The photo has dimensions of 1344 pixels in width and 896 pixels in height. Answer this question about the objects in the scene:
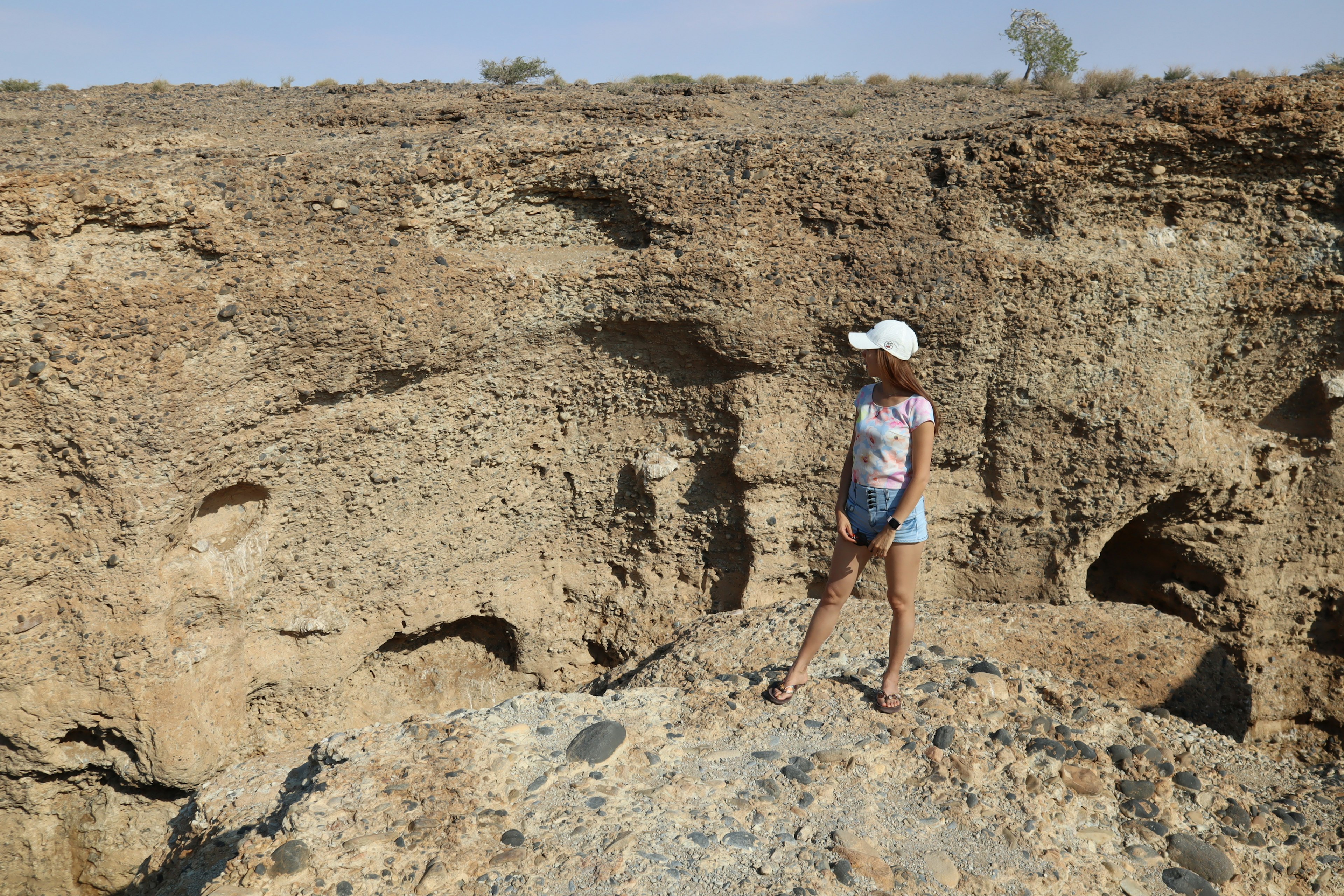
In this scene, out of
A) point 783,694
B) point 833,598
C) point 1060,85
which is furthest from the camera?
point 1060,85

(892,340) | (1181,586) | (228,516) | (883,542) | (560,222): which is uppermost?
(560,222)

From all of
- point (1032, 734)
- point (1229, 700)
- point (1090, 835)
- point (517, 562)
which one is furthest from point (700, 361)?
point (1229, 700)

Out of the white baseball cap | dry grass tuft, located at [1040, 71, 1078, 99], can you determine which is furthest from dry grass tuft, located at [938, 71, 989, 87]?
the white baseball cap

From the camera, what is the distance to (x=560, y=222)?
4.80 meters

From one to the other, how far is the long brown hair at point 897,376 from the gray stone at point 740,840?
148 cm

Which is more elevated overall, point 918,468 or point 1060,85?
point 1060,85

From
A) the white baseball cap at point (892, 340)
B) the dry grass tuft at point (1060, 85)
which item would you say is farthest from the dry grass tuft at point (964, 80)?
the white baseball cap at point (892, 340)

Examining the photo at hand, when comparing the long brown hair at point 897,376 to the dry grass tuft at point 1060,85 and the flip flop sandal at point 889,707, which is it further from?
the dry grass tuft at point 1060,85

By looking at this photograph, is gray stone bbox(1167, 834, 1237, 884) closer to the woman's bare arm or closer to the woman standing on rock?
the woman standing on rock

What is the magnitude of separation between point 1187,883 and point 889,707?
1059 millimetres

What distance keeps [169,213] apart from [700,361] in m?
2.77

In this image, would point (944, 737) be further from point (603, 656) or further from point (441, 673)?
point (441, 673)

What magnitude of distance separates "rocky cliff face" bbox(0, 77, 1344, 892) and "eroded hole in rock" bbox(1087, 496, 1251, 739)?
0.10 ft

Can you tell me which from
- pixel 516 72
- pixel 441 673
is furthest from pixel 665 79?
pixel 441 673
